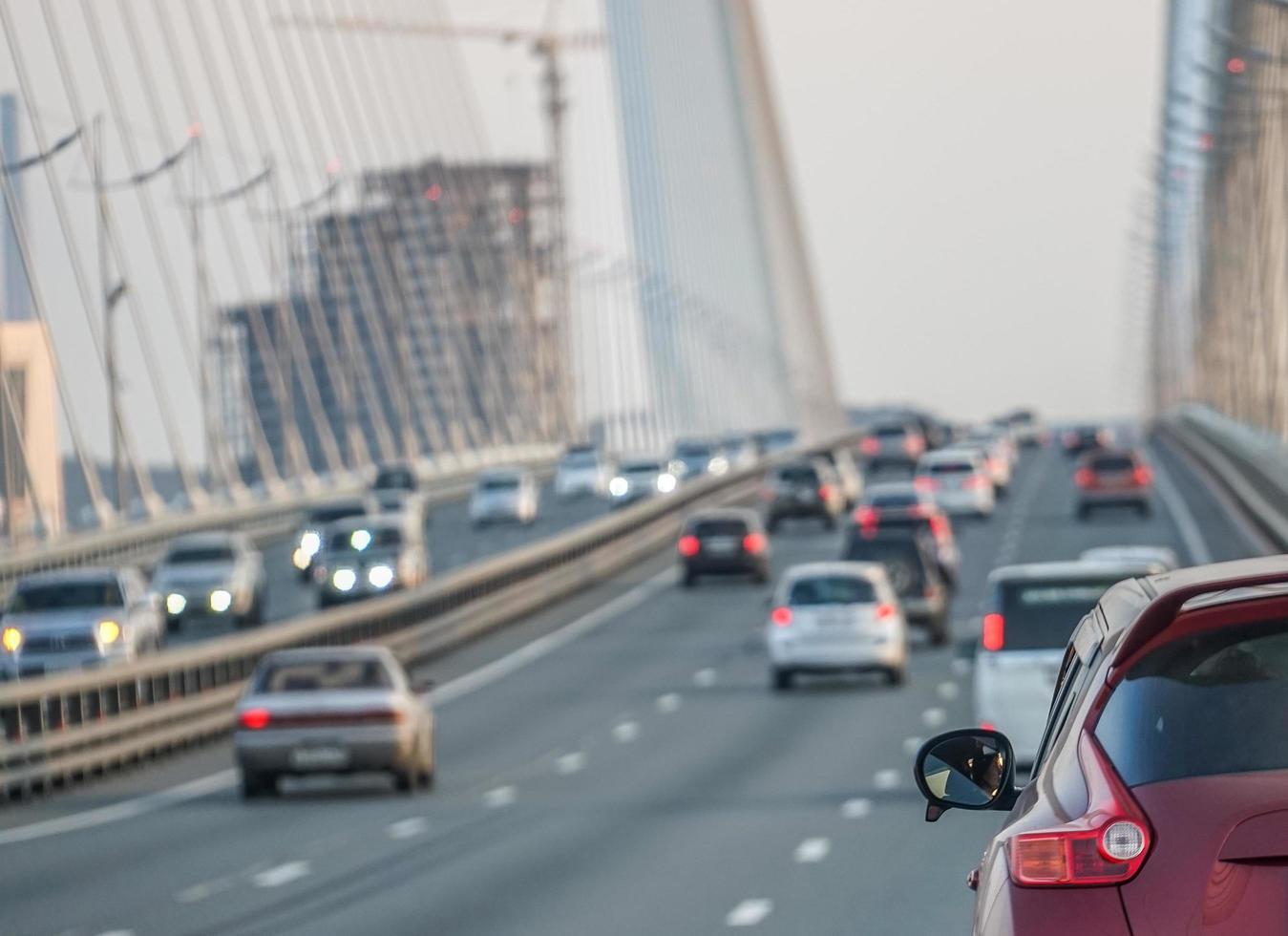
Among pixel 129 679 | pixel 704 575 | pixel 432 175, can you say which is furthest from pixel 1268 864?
pixel 432 175

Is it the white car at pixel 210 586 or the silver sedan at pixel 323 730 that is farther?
the white car at pixel 210 586

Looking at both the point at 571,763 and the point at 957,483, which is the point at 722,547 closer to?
the point at 957,483

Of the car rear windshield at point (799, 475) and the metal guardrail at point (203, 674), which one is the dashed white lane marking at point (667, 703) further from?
the car rear windshield at point (799, 475)

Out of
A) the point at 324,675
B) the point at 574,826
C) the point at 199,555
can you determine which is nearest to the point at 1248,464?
the point at 199,555

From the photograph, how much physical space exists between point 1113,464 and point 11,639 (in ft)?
115

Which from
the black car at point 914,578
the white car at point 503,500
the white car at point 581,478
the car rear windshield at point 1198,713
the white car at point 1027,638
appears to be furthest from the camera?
the white car at point 581,478

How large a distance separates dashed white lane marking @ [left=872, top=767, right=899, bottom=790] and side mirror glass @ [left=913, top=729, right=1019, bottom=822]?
61.9 feet

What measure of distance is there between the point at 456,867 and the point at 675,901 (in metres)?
2.83

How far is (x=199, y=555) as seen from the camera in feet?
165

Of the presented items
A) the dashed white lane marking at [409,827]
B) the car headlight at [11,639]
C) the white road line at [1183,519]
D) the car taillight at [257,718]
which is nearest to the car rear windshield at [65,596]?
the car headlight at [11,639]

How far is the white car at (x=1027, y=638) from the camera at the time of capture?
23203 millimetres

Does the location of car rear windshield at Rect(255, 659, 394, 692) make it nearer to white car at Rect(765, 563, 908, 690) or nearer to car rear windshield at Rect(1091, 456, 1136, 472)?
white car at Rect(765, 563, 908, 690)

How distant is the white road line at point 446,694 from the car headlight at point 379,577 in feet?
12.2

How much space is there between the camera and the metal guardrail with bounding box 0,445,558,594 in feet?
165
